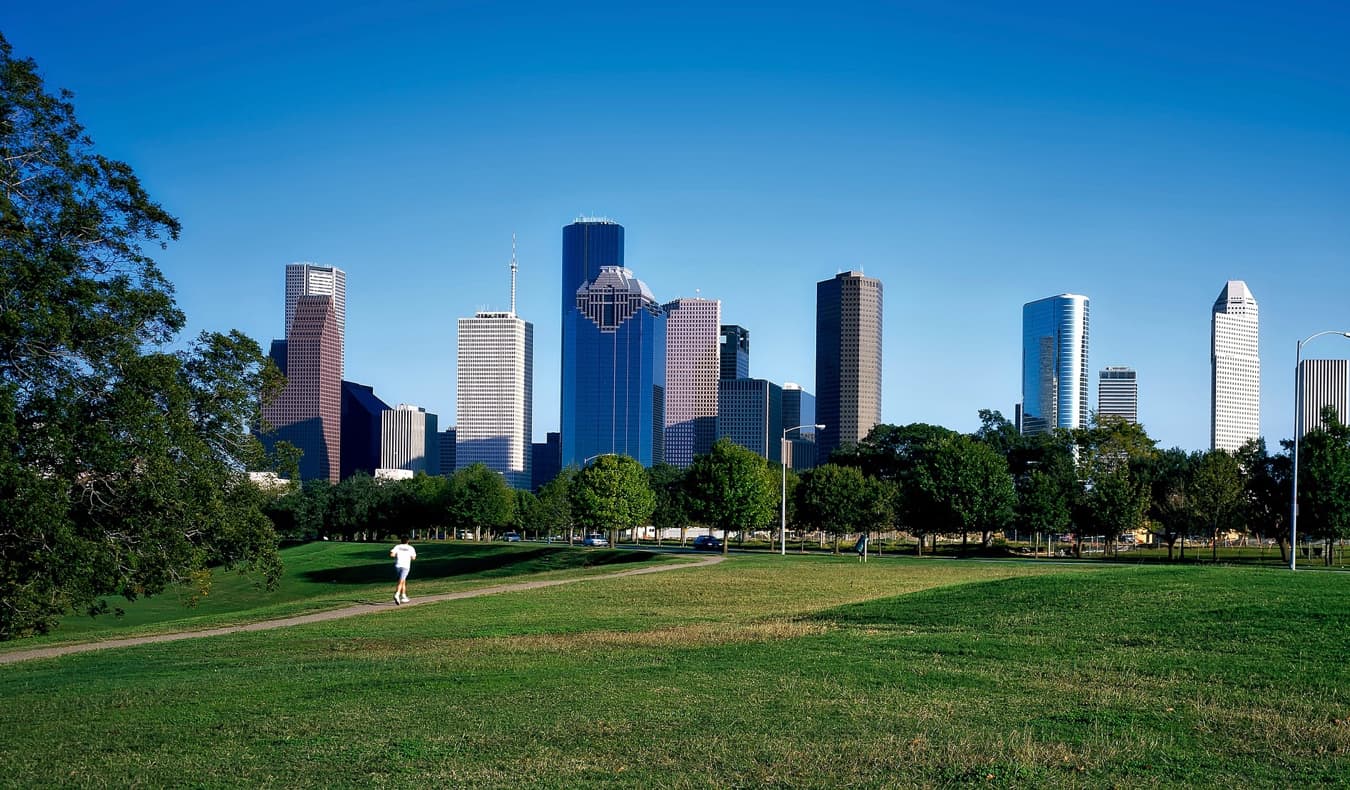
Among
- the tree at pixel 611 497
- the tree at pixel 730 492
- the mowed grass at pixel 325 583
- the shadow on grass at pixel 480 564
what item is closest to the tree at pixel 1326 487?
the tree at pixel 730 492

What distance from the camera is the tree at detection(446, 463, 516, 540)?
12688 centimetres

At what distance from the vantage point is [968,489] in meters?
82.0

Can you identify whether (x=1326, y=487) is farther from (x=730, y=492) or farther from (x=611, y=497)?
(x=611, y=497)

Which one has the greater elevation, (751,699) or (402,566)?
(751,699)

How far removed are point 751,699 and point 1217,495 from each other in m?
71.1

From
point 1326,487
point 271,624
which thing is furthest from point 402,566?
point 1326,487

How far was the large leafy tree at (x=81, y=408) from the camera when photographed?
82.3 ft

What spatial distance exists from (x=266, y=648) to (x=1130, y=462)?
82218 millimetres

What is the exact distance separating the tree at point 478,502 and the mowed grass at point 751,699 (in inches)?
4105

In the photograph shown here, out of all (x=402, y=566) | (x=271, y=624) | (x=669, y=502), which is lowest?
(x=669, y=502)

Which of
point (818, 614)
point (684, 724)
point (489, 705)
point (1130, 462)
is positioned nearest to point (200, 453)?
point (818, 614)

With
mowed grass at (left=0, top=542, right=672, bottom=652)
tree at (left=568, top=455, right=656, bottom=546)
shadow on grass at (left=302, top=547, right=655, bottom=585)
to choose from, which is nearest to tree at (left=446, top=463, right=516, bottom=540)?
mowed grass at (left=0, top=542, right=672, bottom=652)

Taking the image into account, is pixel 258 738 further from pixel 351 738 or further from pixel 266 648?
pixel 266 648

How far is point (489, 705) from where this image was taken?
42.4 ft
